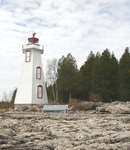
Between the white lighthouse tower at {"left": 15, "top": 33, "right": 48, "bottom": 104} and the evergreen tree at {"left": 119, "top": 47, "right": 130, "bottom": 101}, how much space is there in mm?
11271

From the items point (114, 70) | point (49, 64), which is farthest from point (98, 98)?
point (49, 64)

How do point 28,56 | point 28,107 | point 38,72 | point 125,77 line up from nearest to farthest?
point 28,107 → point 38,72 → point 28,56 → point 125,77

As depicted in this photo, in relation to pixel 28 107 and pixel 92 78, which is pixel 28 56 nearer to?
pixel 28 107

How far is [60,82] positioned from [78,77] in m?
3.10

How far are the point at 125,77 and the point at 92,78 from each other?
473 centimetres

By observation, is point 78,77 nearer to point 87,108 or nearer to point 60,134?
point 87,108

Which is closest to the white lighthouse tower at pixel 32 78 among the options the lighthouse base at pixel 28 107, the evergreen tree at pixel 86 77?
the lighthouse base at pixel 28 107

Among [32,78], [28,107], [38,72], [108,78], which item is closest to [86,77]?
[108,78]

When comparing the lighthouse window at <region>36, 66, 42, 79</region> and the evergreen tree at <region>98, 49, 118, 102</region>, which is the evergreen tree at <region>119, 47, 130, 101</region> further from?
the lighthouse window at <region>36, 66, 42, 79</region>

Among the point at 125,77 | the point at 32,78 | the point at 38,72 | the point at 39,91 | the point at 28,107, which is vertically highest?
the point at 38,72

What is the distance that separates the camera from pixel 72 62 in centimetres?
4622

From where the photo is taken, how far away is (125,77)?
38625 millimetres

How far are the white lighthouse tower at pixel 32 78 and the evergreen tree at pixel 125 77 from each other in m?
11.3

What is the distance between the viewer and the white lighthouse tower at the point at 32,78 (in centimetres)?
3388
